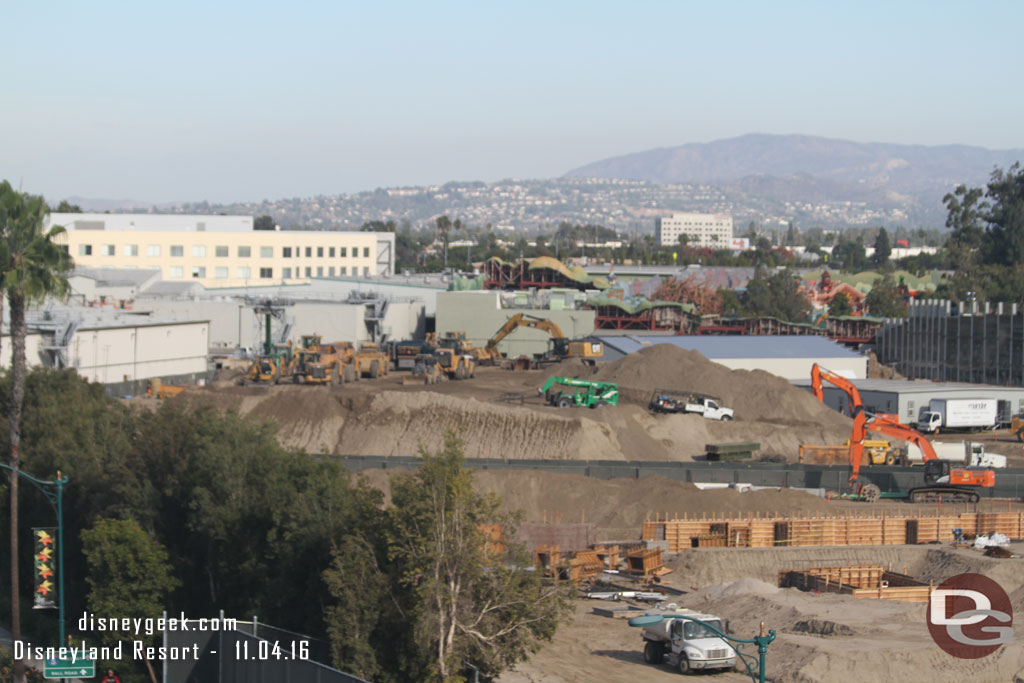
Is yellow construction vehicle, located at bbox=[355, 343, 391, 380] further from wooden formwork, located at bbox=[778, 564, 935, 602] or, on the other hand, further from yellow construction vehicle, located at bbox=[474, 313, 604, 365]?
wooden formwork, located at bbox=[778, 564, 935, 602]

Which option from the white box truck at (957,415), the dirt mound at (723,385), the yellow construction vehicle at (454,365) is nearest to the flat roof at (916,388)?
the white box truck at (957,415)

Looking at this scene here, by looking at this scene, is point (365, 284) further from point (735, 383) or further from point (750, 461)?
point (750, 461)

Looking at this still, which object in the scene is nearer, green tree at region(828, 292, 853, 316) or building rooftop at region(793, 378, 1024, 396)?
building rooftop at region(793, 378, 1024, 396)

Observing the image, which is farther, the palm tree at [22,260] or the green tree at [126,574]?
the palm tree at [22,260]

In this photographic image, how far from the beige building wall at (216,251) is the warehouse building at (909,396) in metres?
55.5

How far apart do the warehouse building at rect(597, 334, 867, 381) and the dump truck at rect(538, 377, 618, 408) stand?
16102 millimetres

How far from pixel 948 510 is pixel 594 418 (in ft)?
55.1

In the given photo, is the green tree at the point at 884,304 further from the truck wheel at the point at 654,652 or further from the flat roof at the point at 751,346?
the truck wheel at the point at 654,652

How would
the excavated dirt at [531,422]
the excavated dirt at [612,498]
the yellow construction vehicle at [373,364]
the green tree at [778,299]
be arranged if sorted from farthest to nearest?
1. the green tree at [778,299]
2. the yellow construction vehicle at [373,364]
3. the excavated dirt at [531,422]
4. the excavated dirt at [612,498]

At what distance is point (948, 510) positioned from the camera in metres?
44.4

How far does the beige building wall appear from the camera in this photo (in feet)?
366

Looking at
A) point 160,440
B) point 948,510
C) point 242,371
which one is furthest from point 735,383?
point 160,440

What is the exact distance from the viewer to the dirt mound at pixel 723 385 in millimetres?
62812

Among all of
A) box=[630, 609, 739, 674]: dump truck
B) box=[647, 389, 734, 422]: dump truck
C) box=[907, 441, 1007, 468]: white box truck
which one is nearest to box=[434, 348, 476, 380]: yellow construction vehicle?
box=[647, 389, 734, 422]: dump truck
